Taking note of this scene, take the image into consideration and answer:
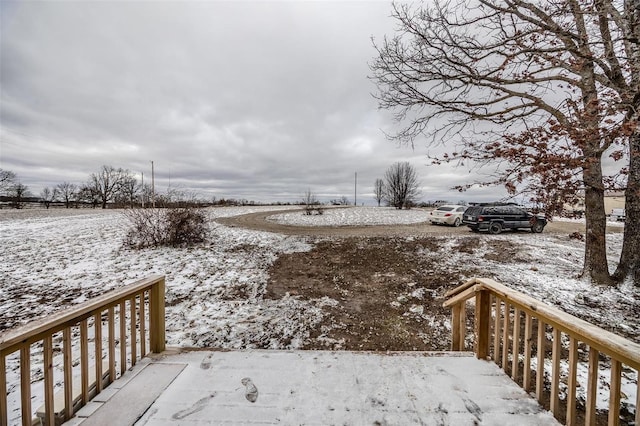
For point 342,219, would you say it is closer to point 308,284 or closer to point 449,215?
point 449,215

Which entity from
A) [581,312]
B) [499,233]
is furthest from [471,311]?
[499,233]

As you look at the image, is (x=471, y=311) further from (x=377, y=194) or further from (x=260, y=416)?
(x=377, y=194)

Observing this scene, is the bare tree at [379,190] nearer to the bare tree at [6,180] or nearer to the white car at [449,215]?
the white car at [449,215]

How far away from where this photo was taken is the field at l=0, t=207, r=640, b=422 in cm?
431

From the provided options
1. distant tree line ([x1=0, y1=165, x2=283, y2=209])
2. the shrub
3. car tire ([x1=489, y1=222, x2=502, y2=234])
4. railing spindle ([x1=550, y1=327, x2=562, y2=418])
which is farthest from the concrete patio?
distant tree line ([x1=0, y1=165, x2=283, y2=209])

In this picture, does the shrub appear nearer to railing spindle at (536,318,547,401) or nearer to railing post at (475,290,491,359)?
railing post at (475,290,491,359)

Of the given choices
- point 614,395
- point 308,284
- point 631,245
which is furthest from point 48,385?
point 631,245

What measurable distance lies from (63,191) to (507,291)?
6643cm

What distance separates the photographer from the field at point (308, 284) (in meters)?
4.31

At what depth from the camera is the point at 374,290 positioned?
601cm

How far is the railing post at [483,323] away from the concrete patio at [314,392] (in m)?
0.12

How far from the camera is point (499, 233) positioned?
13.4 m

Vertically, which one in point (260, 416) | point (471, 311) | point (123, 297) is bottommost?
point (471, 311)

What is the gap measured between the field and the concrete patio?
121 centimetres
